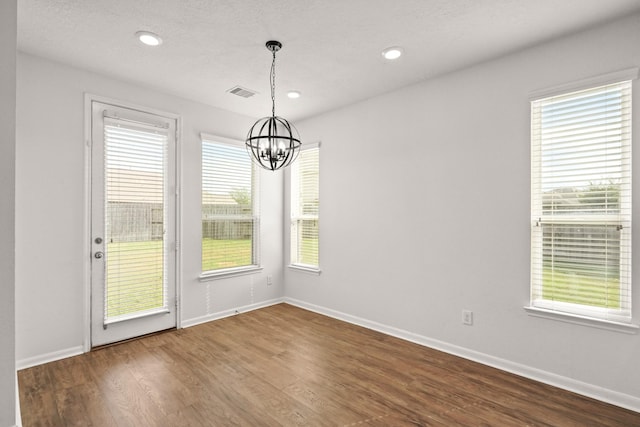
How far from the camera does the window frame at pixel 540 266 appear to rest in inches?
91.8

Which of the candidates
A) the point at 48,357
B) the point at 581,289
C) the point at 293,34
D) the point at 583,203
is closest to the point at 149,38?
the point at 293,34

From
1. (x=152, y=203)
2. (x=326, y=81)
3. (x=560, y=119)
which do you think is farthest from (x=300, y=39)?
(x=152, y=203)

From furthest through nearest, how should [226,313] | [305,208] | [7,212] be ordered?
1. [305,208]
2. [226,313]
3. [7,212]

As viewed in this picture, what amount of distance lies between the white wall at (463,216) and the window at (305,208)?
0.35 meters

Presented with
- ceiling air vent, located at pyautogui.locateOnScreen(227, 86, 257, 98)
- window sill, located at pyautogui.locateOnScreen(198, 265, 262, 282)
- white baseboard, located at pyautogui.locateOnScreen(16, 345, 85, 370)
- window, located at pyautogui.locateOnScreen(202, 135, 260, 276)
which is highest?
ceiling air vent, located at pyautogui.locateOnScreen(227, 86, 257, 98)

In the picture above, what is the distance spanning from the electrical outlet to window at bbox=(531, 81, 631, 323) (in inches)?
21.4

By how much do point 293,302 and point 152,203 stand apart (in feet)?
7.88

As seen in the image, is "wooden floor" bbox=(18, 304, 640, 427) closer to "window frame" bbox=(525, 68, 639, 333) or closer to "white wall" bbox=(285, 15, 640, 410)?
"white wall" bbox=(285, 15, 640, 410)

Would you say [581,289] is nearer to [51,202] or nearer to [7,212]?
[7,212]

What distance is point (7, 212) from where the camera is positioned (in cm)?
171

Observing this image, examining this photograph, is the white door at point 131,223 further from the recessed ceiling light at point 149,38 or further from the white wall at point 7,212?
the white wall at point 7,212

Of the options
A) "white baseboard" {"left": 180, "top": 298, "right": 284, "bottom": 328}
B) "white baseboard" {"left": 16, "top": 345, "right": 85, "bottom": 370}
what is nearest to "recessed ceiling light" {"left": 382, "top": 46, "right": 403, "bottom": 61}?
"white baseboard" {"left": 180, "top": 298, "right": 284, "bottom": 328}

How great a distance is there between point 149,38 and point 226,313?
3242mm

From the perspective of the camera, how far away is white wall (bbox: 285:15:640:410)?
248 centimetres
